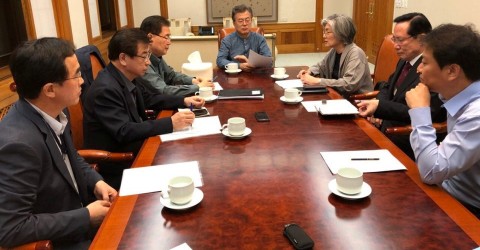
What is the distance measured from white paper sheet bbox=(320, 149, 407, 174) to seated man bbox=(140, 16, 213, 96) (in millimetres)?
1290

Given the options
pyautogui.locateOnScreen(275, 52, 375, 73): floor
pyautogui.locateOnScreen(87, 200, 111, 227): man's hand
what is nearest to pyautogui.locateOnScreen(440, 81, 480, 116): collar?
pyautogui.locateOnScreen(87, 200, 111, 227): man's hand

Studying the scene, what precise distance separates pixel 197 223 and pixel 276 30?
7333 millimetres

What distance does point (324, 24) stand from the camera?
2971 mm

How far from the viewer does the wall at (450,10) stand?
342cm

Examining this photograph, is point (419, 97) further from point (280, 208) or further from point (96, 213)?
point (96, 213)

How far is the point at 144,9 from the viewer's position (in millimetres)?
7633

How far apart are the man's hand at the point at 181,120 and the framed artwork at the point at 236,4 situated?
6213 millimetres

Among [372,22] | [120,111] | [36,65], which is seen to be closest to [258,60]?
[120,111]

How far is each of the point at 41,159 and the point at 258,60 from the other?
7.15ft

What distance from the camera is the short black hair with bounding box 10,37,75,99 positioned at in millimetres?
1253

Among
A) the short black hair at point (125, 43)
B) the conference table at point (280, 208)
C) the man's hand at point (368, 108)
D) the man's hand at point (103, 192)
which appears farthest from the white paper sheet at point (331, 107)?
the man's hand at point (103, 192)

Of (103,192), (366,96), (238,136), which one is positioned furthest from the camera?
(366,96)

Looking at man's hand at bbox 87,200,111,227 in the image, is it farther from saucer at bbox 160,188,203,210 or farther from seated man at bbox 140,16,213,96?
seated man at bbox 140,16,213,96

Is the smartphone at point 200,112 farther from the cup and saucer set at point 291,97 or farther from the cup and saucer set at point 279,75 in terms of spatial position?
the cup and saucer set at point 279,75
